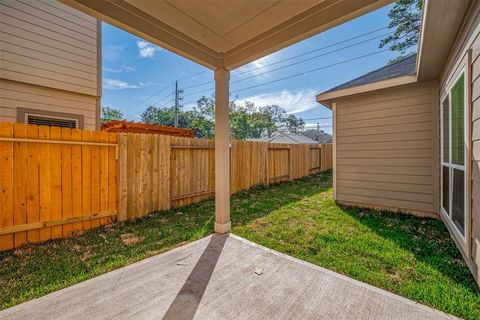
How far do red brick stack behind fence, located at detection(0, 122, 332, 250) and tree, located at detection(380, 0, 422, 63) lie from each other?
13.3 metres

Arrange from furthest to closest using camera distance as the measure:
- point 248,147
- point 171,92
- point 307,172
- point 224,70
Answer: point 171,92 → point 307,172 → point 248,147 → point 224,70

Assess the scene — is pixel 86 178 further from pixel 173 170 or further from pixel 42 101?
pixel 42 101

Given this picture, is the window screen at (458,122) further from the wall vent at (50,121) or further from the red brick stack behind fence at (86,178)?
the wall vent at (50,121)

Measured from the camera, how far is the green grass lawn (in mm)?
1968

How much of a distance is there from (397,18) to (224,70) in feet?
45.5

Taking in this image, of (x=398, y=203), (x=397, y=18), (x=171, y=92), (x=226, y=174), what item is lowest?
(x=398, y=203)

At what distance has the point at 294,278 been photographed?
2.15 meters

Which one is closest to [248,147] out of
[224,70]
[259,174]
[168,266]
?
[259,174]

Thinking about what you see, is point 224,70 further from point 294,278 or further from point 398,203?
point 398,203

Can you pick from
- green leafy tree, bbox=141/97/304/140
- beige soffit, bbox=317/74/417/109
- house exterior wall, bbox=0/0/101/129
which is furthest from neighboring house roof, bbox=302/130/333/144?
house exterior wall, bbox=0/0/101/129

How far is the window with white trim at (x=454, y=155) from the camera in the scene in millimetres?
2617

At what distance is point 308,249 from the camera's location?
2807mm

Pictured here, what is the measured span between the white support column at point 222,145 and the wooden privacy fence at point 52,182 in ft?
6.21

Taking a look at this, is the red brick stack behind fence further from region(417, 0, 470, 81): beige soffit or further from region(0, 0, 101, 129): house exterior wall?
region(417, 0, 470, 81): beige soffit
